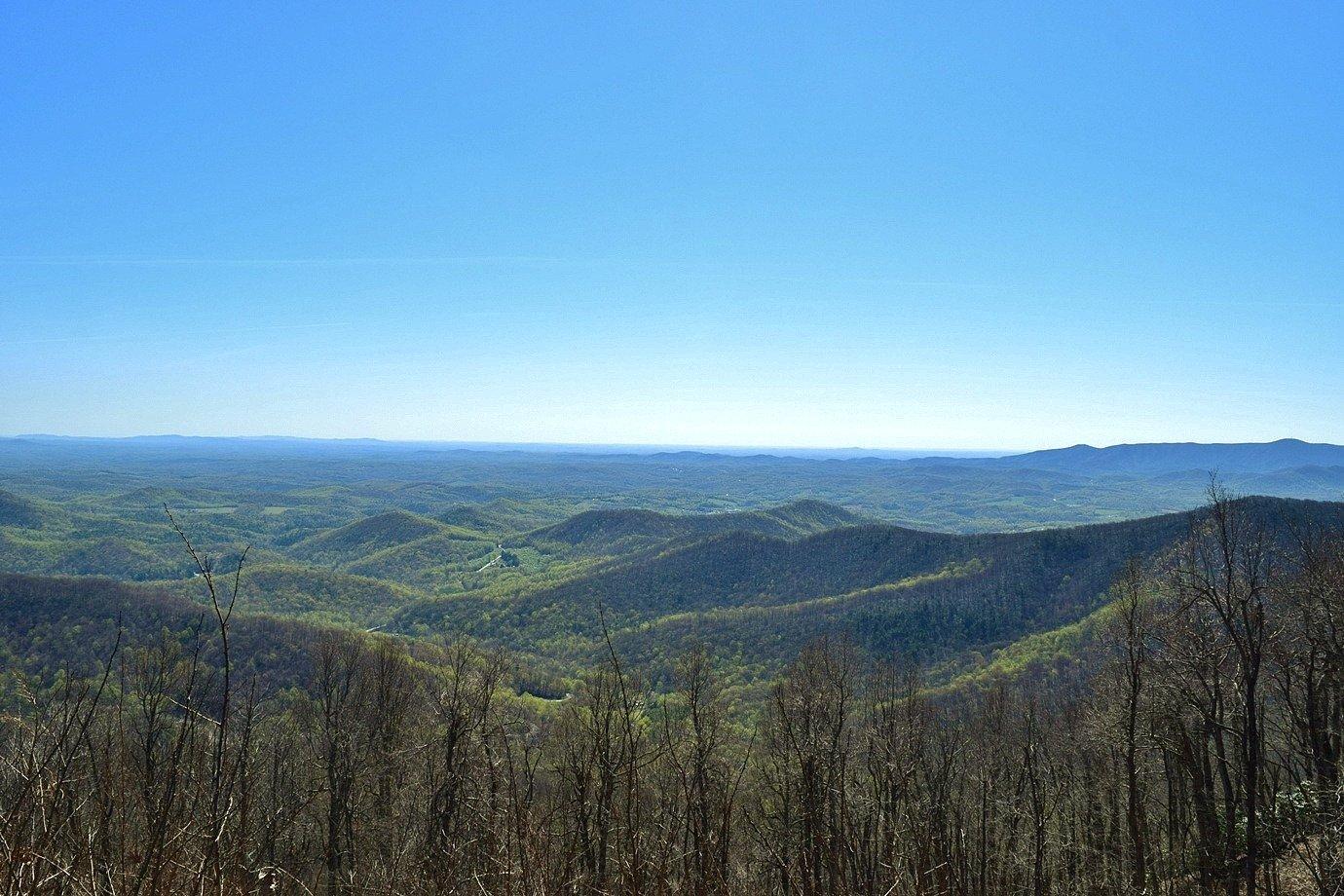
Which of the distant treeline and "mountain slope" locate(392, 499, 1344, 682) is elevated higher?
the distant treeline

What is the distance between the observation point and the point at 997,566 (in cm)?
10912

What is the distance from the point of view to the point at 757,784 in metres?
16.2

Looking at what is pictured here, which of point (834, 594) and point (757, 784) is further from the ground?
point (757, 784)

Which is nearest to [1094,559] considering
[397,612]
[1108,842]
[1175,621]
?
[1108,842]

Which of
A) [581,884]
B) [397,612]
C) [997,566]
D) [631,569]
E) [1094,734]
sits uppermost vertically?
[581,884]

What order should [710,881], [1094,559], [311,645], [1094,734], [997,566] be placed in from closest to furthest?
1. [710,881]
2. [1094,734]
3. [311,645]
4. [1094,559]
5. [997,566]

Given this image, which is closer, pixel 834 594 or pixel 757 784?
pixel 757 784

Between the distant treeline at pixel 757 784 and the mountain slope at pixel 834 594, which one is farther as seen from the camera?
the mountain slope at pixel 834 594

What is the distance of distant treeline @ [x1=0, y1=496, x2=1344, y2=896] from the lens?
4527 mm

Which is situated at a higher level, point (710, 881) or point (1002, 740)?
point (710, 881)

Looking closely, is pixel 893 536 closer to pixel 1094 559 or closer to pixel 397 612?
pixel 1094 559

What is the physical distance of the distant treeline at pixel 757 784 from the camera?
453 cm

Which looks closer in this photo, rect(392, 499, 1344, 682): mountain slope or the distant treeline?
the distant treeline

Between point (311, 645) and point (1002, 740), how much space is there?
72.6 metres
